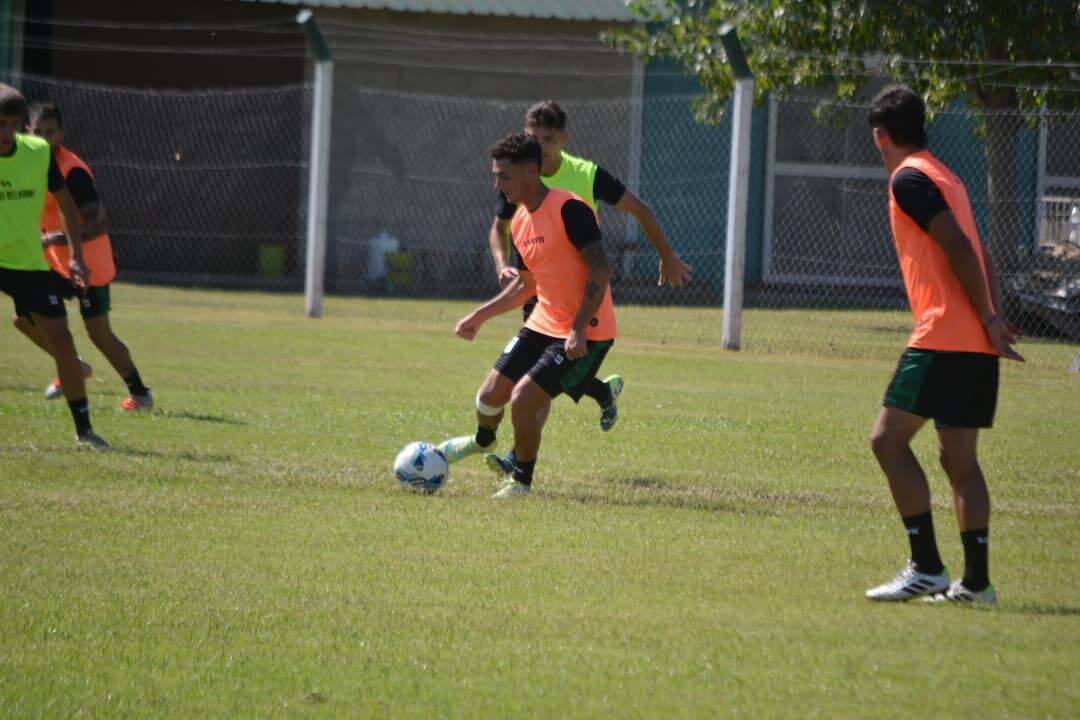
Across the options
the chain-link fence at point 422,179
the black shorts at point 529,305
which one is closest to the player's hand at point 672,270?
the black shorts at point 529,305

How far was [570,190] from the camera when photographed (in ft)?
31.3

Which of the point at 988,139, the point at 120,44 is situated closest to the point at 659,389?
the point at 988,139

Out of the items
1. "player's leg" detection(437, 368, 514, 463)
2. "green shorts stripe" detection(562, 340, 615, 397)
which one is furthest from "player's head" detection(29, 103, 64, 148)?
"green shorts stripe" detection(562, 340, 615, 397)

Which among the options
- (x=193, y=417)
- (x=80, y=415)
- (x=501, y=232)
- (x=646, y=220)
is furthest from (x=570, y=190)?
(x=193, y=417)

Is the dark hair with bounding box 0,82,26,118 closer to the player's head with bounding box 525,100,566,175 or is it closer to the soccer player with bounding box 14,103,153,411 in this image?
the soccer player with bounding box 14,103,153,411

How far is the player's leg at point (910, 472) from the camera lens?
632 cm

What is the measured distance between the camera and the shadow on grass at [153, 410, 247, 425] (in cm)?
1104

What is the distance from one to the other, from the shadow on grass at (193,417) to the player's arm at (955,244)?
5.89 m

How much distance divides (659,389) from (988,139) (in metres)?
7.71

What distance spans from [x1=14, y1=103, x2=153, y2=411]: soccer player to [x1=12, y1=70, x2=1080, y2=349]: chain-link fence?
483 inches

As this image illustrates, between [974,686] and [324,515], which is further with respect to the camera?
[324,515]

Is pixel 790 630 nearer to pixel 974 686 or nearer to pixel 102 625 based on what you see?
pixel 974 686

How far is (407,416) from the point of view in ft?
37.8

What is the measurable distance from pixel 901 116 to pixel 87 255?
6954mm
